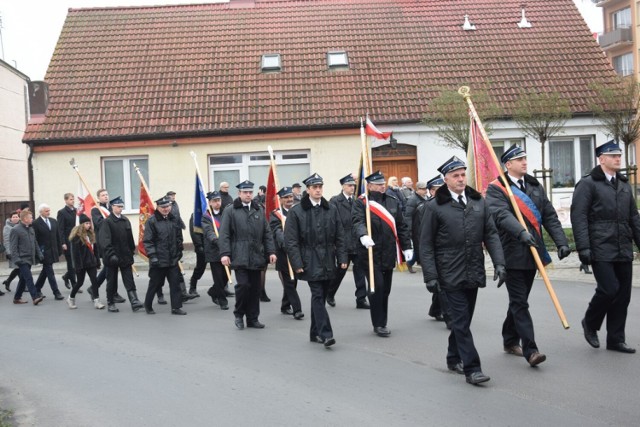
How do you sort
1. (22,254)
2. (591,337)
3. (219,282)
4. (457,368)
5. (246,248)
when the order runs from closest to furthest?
(457,368)
(591,337)
(246,248)
(219,282)
(22,254)

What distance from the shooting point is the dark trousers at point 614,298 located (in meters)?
8.16

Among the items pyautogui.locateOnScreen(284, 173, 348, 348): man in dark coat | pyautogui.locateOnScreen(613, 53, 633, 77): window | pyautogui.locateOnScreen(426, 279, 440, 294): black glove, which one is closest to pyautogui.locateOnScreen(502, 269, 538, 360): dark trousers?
pyautogui.locateOnScreen(426, 279, 440, 294): black glove

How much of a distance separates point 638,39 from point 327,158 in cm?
4116

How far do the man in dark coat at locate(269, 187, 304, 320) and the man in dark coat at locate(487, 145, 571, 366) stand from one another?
4.07 m

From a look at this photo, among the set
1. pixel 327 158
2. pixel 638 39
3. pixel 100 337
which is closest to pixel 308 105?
pixel 327 158

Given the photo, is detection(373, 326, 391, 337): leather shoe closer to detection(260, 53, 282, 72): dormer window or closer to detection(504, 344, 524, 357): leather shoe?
detection(504, 344, 524, 357): leather shoe

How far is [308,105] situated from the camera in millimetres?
24250

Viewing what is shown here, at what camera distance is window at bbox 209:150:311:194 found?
942 inches

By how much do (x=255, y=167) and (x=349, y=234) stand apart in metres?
12.6

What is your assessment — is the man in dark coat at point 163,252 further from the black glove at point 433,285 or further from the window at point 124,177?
the window at point 124,177

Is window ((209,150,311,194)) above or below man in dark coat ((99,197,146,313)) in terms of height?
Answer: above

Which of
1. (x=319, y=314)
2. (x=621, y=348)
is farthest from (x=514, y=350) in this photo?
(x=319, y=314)

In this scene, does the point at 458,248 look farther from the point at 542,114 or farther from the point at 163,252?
the point at 542,114

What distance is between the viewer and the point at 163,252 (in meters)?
12.4
